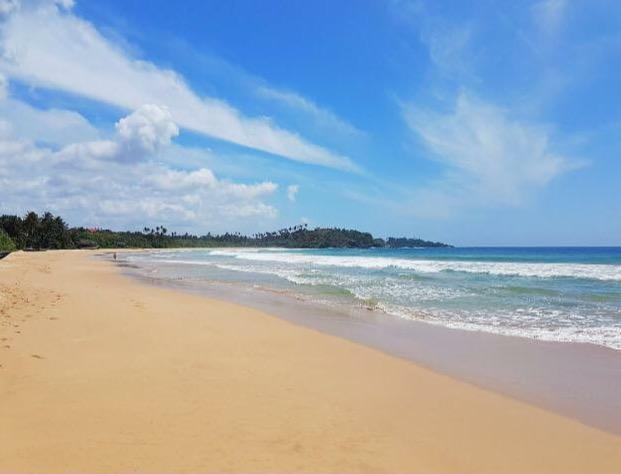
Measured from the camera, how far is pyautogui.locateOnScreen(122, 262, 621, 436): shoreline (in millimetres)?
5789

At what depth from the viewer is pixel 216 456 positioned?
382 centimetres

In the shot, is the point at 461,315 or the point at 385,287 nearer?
the point at 461,315

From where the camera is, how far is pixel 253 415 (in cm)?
477

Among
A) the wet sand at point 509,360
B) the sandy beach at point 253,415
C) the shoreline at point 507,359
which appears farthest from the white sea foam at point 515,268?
the sandy beach at point 253,415

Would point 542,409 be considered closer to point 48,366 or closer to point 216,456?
point 216,456

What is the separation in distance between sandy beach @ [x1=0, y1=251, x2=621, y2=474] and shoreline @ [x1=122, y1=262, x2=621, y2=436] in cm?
48

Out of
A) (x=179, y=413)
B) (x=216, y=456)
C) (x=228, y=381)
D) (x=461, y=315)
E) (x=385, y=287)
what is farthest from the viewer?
(x=385, y=287)

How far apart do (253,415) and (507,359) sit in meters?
5.20

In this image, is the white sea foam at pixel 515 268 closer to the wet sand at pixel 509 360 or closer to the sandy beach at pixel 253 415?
the wet sand at pixel 509 360

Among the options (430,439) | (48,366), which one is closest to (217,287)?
(48,366)

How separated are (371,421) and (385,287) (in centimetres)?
1618

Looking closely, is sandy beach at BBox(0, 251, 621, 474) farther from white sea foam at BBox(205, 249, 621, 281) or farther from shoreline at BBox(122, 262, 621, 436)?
white sea foam at BBox(205, 249, 621, 281)

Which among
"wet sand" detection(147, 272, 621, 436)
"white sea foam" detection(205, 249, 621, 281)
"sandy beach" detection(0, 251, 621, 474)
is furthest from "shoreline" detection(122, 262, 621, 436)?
"white sea foam" detection(205, 249, 621, 281)

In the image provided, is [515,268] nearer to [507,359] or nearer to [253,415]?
[507,359]
